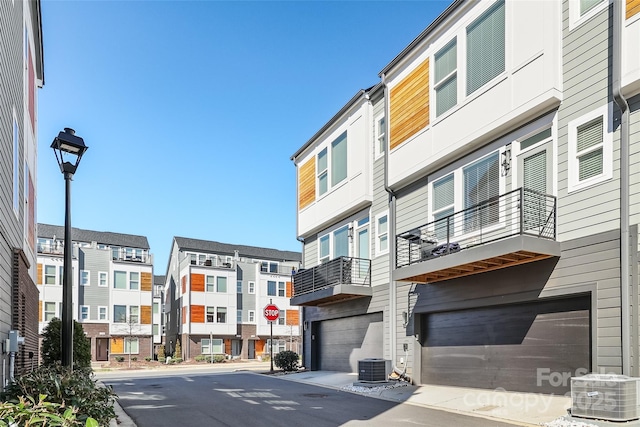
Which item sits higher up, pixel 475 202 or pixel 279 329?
pixel 475 202

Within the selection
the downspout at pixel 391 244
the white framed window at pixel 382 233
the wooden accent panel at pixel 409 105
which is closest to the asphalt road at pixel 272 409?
the downspout at pixel 391 244

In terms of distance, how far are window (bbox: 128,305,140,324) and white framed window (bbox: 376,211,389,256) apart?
3245 centimetres

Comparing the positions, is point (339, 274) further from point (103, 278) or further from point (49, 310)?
point (103, 278)

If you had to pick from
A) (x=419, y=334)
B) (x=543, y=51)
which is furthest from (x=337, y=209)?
(x=543, y=51)

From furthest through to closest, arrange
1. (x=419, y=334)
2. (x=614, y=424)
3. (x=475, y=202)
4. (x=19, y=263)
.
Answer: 1. (x=419, y=334)
2. (x=475, y=202)
3. (x=19, y=263)
4. (x=614, y=424)

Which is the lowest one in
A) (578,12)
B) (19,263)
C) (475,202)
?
(19,263)

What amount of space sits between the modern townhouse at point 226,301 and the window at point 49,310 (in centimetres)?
1010

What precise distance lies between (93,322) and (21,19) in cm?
3502

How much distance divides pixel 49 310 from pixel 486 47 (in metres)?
38.0

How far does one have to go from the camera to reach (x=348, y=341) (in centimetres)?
1981

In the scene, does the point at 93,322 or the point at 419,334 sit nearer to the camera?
the point at 419,334

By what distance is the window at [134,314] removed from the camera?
4459cm

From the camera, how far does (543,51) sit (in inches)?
453

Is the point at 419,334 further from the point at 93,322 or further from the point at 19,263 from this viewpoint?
the point at 93,322
